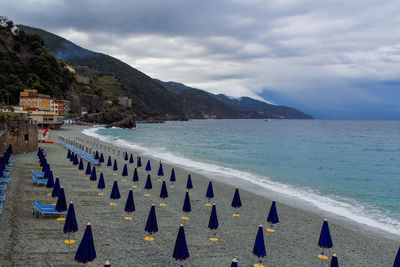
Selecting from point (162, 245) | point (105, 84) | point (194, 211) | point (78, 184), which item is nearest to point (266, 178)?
point (194, 211)

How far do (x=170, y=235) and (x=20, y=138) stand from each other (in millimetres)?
25309

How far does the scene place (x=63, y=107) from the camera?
10812 cm

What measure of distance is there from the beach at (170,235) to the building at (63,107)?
9456 centimetres

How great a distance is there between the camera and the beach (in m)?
9.73

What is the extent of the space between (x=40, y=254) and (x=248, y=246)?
7.17 m

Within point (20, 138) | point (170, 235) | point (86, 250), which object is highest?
point (20, 138)

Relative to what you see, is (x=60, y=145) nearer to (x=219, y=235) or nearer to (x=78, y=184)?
(x=78, y=184)

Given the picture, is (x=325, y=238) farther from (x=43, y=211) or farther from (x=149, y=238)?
(x=43, y=211)

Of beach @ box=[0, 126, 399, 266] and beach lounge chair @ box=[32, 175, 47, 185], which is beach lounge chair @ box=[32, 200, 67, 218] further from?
beach lounge chair @ box=[32, 175, 47, 185]

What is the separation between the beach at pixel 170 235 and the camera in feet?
31.9

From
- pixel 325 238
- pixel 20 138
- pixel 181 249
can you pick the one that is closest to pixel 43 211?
pixel 181 249

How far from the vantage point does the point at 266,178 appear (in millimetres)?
29406

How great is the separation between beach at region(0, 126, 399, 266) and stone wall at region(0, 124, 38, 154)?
11.6 metres

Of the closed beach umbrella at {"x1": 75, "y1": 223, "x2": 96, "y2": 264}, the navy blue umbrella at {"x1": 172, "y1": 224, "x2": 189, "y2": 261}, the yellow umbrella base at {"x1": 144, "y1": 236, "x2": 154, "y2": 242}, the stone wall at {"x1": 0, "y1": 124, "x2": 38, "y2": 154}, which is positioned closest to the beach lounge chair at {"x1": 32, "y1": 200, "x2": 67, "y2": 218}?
the yellow umbrella base at {"x1": 144, "y1": 236, "x2": 154, "y2": 242}
